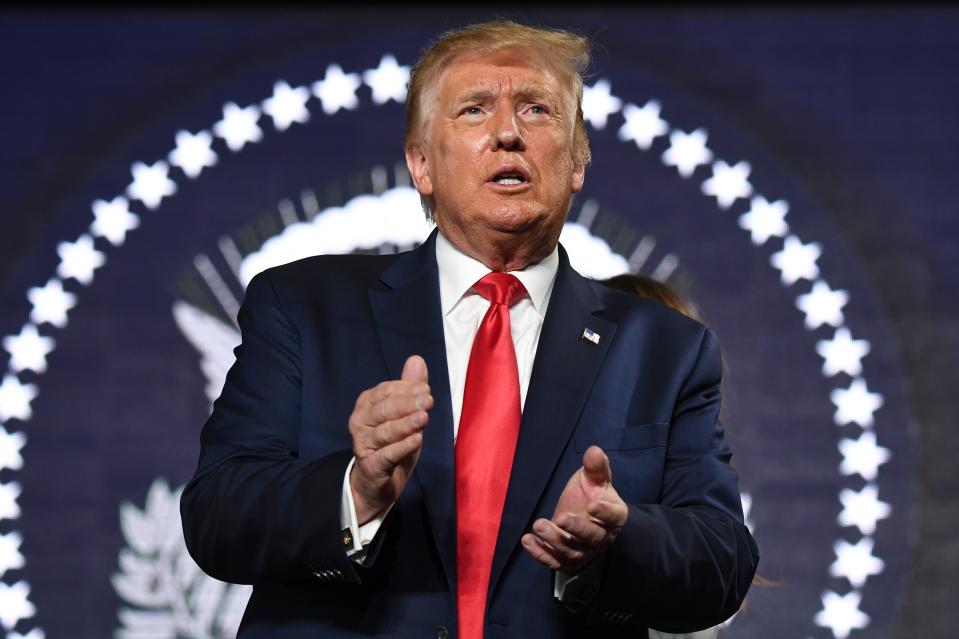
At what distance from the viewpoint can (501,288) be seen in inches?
63.1

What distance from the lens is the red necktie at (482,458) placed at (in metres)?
1.41

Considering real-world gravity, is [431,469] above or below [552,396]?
below

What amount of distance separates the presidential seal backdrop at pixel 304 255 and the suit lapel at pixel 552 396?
1.53m

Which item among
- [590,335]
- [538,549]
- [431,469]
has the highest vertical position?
[590,335]

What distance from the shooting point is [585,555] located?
4.22 ft

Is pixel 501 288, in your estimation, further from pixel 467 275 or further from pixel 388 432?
pixel 388 432

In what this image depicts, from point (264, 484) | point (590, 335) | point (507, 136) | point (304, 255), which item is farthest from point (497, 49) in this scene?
point (304, 255)

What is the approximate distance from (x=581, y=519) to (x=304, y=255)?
2.10 metres

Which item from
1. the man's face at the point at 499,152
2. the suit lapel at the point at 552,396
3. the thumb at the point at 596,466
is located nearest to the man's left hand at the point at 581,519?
the thumb at the point at 596,466

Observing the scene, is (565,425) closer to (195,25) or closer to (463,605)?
(463,605)

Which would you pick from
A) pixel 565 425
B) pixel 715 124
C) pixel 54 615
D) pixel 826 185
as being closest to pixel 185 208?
pixel 54 615

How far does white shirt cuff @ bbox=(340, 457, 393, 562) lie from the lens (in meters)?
1.31

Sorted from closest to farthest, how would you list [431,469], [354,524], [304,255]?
[354,524], [431,469], [304,255]

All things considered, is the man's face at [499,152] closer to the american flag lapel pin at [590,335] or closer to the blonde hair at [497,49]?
the blonde hair at [497,49]
